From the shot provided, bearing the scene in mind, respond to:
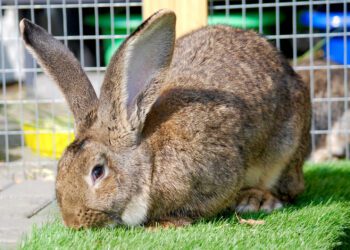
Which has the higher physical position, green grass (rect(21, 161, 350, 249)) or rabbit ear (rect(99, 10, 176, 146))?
rabbit ear (rect(99, 10, 176, 146))

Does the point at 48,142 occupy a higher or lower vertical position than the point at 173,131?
lower

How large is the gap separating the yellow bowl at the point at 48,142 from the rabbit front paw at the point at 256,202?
1750 mm

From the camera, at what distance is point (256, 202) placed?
12.9 ft

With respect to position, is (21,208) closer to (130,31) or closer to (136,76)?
(136,76)

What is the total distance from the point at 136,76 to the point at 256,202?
0.90 m

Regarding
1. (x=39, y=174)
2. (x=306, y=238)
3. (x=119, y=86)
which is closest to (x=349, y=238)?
(x=306, y=238)

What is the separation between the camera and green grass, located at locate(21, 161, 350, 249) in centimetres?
316

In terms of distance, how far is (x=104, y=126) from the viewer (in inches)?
135

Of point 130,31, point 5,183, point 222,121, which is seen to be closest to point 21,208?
point 5,183

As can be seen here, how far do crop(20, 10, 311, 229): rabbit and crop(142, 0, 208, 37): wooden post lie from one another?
3.17 ft

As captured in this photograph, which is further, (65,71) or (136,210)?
(65,71)

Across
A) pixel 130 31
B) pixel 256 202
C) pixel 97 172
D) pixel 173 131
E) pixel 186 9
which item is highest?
pixel 186 9

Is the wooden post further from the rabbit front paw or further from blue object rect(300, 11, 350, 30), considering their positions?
the rabbit front paw

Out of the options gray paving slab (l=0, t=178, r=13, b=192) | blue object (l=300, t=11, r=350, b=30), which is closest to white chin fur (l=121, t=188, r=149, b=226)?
gray paving slab (l=0, t=178, r=13, b=192)
